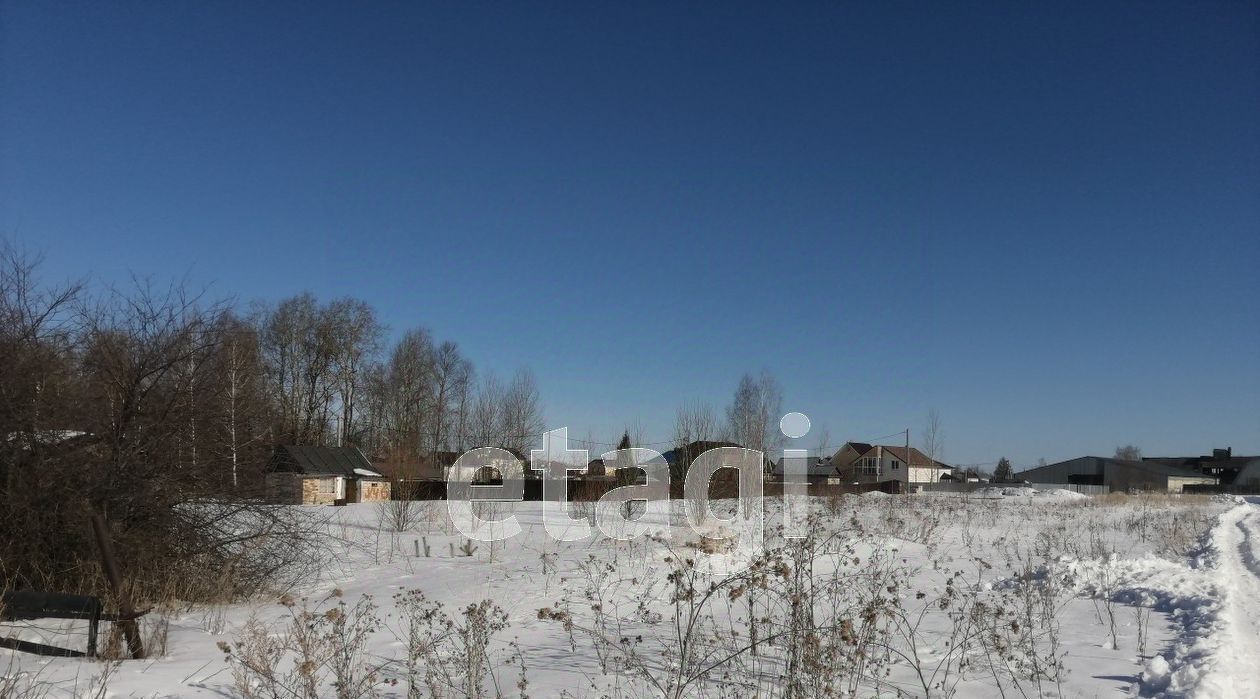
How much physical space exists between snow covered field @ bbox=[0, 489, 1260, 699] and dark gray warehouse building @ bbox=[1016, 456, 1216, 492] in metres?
69.3

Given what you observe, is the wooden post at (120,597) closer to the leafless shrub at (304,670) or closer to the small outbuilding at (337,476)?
the leafless shrub at (304,670)

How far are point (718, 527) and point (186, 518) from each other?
8.68m

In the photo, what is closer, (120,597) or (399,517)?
(120,597)

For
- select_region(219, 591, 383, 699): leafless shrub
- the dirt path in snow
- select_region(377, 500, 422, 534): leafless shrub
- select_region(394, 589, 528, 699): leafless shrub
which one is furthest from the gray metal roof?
the dirt path in snow

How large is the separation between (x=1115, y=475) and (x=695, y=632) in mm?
81789

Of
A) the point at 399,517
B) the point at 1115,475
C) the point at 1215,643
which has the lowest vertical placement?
the point at 1115,475

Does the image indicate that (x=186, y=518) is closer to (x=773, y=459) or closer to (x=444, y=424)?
(x=773, y=459)

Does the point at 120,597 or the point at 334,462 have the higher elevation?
the point at 120,597

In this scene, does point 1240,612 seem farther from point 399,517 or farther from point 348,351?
point 348,351

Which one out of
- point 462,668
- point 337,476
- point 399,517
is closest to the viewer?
point 462,668

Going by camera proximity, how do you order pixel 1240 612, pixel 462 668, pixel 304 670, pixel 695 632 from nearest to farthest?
pixel 304 670 → pixel 462 668 → pixel 695 632 → pixel 1240 612

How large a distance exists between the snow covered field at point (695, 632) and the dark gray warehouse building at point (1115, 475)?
69.3 m

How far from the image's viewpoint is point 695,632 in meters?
6.63

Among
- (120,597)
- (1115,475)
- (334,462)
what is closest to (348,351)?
(334,462)
